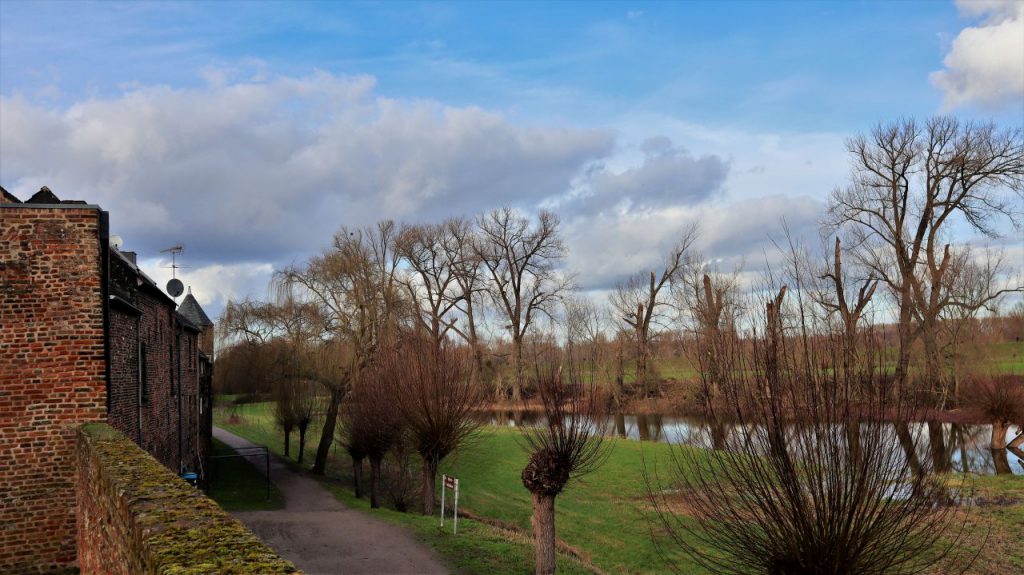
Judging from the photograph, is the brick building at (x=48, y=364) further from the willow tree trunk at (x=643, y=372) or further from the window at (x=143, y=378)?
the willow tree trunk at (x=643, y=372)

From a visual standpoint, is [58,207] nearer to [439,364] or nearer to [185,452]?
[439,364]

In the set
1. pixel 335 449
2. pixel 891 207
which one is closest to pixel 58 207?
pixel 335 449

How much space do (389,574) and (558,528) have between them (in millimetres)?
7405

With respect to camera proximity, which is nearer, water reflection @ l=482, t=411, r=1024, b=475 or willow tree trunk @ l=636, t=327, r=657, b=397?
water reflection @ l=482, t=411, r=1024, b=475

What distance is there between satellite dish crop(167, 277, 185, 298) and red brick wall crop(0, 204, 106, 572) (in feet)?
36.4

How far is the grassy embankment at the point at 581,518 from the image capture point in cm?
1492

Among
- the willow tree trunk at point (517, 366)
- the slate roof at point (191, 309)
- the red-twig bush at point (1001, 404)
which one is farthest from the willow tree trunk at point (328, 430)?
the red-twig bush at point (1001, 404)

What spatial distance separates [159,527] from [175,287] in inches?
787

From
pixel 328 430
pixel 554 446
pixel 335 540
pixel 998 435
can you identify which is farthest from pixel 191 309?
pixel 998 435

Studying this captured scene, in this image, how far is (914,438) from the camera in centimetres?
1188

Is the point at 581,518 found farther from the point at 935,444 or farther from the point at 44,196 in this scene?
the point at 44,196

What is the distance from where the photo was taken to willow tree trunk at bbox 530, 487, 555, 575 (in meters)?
13.2

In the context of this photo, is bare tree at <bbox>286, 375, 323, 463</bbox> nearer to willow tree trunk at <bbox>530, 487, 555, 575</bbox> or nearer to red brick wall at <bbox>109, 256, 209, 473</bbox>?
red brick wall at <bbox>109, 256, 209, 473</bbox>

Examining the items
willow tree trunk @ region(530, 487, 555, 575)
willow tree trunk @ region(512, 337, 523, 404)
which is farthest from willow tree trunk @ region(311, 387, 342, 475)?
willow tree trunk @ region(512, 337, 523, 404)
